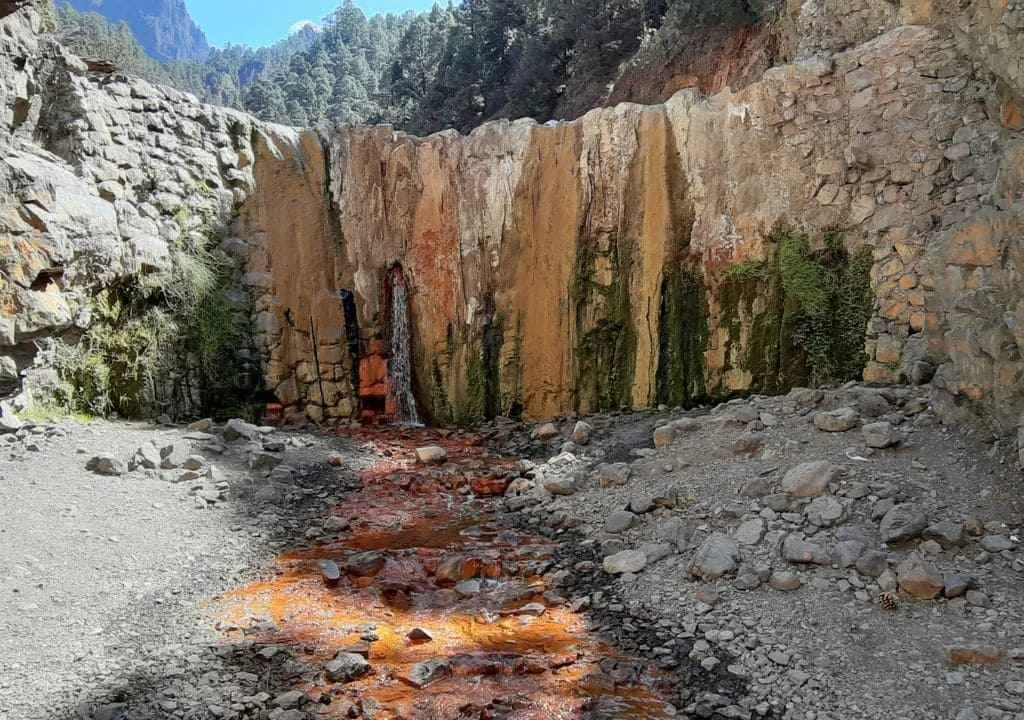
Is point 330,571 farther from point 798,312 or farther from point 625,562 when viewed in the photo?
point 798,312

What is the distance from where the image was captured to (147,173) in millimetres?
10016

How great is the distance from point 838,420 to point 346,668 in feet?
15.4

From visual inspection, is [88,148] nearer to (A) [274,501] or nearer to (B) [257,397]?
(B) [257,397]

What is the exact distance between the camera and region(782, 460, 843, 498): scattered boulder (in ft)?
19.1

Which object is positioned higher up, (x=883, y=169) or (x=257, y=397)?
(x=883, y=169)

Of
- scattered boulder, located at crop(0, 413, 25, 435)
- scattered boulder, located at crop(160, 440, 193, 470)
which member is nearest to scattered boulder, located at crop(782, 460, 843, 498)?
scattered boulder, located at crop(160, 440, 193, 470)

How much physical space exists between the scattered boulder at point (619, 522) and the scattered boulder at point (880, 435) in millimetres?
2105

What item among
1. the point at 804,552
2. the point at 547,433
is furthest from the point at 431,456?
the point at 804,552

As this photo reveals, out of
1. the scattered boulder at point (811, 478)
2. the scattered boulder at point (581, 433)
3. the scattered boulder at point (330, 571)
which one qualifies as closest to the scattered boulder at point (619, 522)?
the scattered boulder at point (811, 478)

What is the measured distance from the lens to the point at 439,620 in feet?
18.4

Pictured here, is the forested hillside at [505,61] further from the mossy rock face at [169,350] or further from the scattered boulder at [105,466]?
the scattered boulder at [105,466]

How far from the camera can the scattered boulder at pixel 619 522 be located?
668 cm

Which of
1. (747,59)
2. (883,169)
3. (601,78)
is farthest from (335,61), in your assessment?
(883,169)

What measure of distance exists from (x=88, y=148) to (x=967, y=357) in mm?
10048
